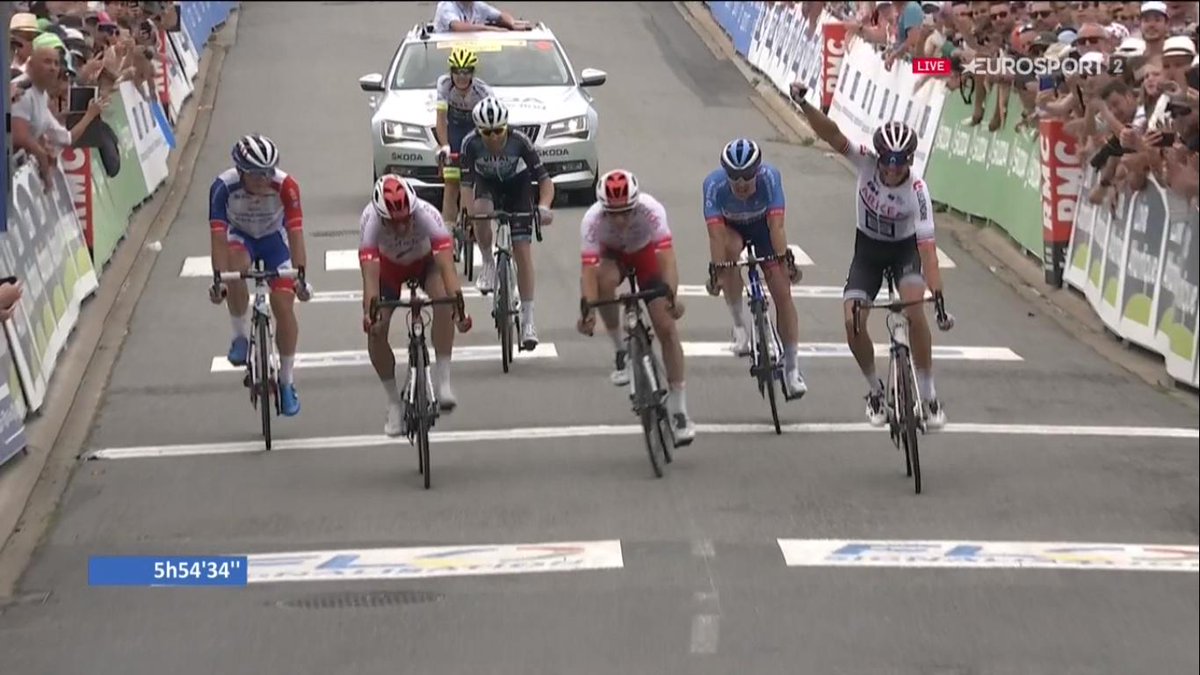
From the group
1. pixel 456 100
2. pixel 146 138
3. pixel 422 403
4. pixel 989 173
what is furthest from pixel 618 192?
pixel 146 138

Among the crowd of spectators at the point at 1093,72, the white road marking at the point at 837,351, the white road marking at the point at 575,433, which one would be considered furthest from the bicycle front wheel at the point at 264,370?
the crowd of spectators at the point at 1093,72

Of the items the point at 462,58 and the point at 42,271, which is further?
the point at 42,271

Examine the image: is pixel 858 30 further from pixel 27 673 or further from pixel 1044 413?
pixel 27 673

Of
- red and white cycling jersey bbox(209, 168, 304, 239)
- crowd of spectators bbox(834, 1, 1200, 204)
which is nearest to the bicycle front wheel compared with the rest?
red and white cycling jersey bbox(209, 168, 304, 239)

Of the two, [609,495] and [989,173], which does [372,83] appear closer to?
[609,495]

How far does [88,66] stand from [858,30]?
9.82m

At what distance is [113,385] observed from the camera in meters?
17.8

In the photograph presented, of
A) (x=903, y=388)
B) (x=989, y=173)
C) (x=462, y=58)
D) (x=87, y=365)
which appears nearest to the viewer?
(x=903, y=388)

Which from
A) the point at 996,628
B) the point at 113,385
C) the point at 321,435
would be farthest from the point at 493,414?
the point at 996,628

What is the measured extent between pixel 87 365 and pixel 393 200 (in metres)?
5.21

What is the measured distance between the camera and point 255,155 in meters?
14.8

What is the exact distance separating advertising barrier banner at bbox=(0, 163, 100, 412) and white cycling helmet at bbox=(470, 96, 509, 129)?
3.18 m

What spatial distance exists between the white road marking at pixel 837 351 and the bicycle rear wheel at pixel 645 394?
4.18m

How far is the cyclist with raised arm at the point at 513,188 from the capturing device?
16.6 metres
